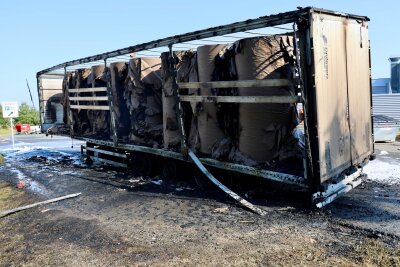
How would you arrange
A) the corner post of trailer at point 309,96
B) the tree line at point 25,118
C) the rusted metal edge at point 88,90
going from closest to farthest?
1. the corner post of trailer at point 309,96
2. the rusted metal edge at point 88,90
3. the tree line at point 25,118

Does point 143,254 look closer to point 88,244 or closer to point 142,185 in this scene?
point 88,244

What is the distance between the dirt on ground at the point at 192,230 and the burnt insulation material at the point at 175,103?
96 cm

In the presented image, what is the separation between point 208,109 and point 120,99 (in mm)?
3471

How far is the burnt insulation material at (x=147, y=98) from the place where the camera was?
877cm

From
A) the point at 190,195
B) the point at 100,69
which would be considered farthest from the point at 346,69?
the point at 100,69

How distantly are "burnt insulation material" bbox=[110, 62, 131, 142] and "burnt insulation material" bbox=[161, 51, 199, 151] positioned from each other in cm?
198

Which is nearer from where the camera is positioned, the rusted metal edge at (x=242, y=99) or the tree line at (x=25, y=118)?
the rusted metal edge at (x=242, y=99)

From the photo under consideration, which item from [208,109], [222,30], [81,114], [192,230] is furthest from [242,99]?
[81,114]

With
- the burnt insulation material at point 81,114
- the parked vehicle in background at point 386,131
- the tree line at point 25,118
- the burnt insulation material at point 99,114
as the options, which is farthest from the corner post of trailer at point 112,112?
the tree line at point 25,118

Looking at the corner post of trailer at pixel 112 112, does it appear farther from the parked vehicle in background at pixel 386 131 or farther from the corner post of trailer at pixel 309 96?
the parked vehicle in background at pixel 386 131

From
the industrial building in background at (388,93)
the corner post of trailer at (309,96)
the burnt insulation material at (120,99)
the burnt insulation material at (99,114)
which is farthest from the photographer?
the industrial building in background at (388,93)

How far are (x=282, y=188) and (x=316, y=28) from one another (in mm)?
2612

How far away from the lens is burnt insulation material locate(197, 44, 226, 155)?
271 inches

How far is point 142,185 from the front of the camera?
8234 millimetres
